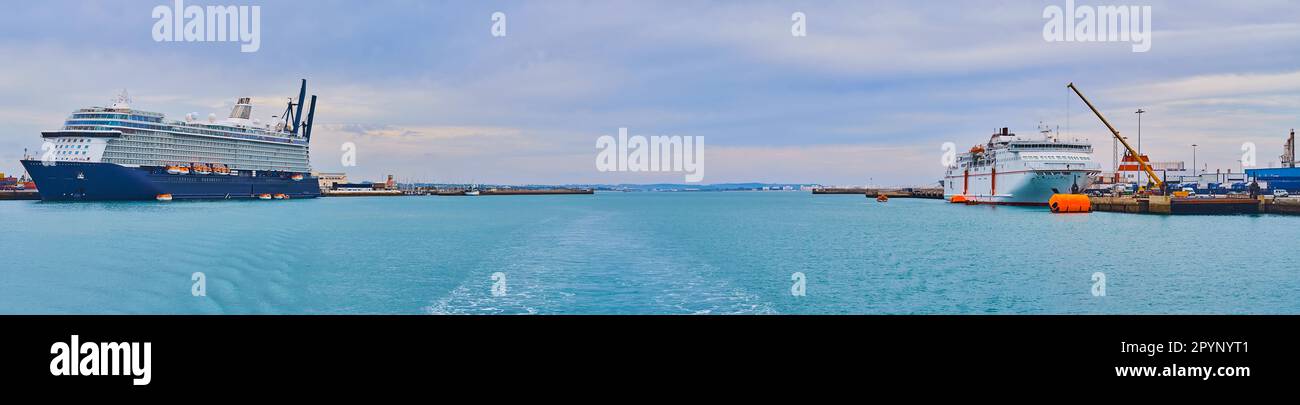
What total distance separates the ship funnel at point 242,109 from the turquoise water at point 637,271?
95727mm

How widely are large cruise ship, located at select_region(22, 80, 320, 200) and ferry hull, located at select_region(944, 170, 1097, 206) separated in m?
127

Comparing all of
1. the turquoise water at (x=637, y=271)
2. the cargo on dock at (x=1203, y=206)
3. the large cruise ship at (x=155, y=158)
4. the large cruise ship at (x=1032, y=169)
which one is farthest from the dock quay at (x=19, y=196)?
the cargo on dock at (x=1203, y=206)

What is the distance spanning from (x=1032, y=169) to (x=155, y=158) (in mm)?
132539

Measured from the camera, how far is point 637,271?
1164 inches

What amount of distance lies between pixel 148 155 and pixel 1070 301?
429ft

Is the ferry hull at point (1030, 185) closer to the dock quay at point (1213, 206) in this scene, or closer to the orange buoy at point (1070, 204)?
the orange buoy at point (1070, 204)

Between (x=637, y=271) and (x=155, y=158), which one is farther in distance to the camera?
(x=155, y=158)

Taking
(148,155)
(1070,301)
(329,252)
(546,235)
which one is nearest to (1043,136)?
(546,235)

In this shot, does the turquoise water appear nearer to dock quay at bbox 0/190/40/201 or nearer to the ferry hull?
the ferry hull

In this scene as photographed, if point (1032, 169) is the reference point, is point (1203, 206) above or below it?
below

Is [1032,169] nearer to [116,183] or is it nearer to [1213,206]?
[1213,206]

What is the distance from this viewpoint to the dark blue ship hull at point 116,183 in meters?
103

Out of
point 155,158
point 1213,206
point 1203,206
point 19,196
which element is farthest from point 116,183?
point 1213,206
